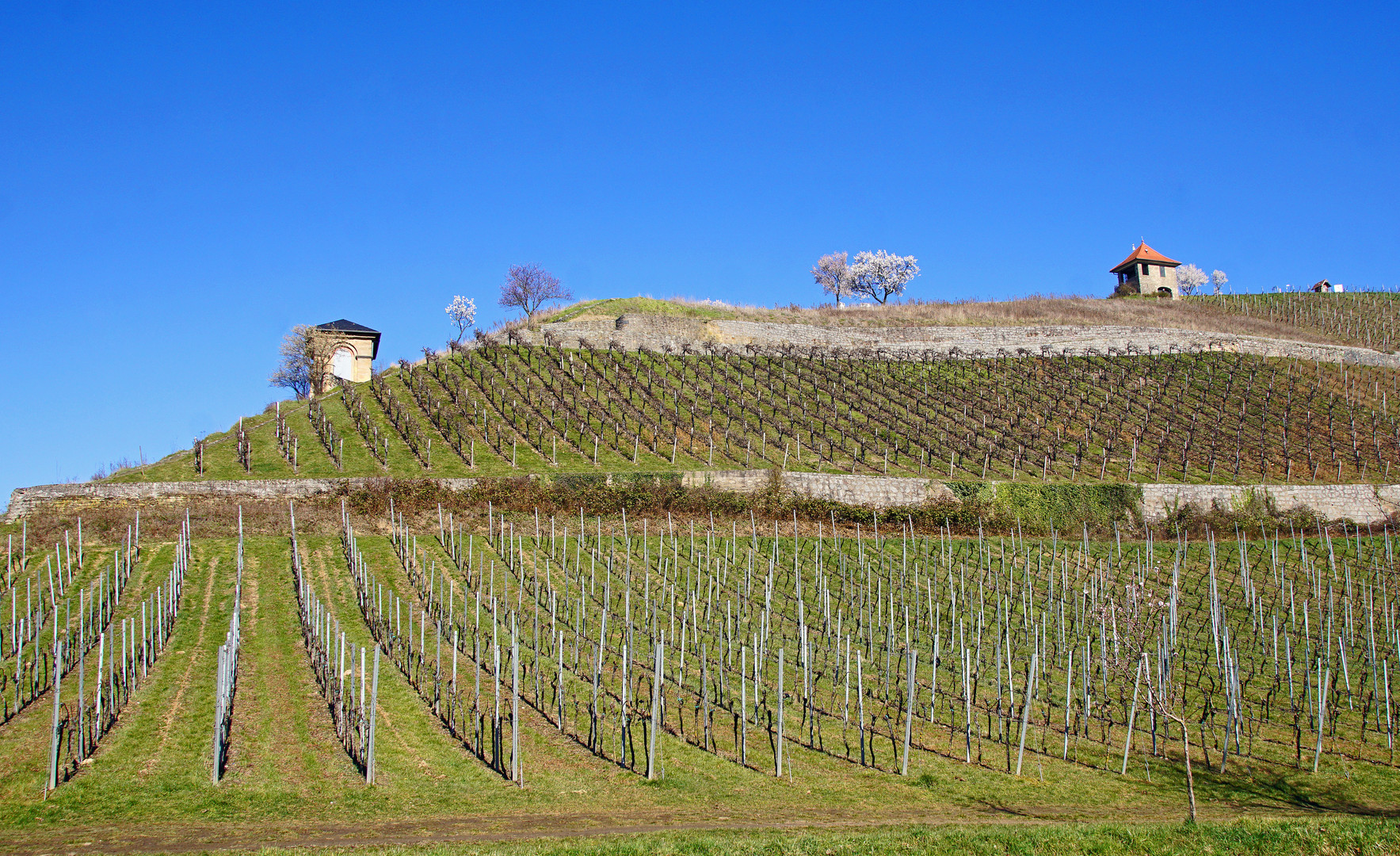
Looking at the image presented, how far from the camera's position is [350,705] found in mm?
16844

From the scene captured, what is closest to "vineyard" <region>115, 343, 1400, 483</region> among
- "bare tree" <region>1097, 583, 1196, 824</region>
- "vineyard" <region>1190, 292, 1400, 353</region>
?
"vineyard" <region>1190, 292, 1400, 353</region>

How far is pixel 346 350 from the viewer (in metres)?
60.0

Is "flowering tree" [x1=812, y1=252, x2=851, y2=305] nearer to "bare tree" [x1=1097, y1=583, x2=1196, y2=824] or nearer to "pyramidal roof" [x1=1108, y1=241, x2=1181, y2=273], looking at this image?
"pyramidal roof" [x1=1108, y1=241, x2=1181, y2=273]

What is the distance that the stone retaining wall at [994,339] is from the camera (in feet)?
176

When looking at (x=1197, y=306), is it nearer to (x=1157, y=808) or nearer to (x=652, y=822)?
(x=1157, y=808)

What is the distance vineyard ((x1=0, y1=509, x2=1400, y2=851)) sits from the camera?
1506 cm

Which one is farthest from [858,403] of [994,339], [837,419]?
[994,339]

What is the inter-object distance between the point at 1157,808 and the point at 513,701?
8974 millimetres

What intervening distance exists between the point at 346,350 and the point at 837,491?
34.9 meters

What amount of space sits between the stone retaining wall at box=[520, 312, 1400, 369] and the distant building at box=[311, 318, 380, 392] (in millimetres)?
18571

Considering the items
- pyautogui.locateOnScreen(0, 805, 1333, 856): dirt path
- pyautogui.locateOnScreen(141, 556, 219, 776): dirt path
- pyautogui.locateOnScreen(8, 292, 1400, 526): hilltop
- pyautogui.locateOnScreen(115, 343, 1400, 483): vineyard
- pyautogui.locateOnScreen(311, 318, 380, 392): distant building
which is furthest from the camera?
pyautogui.locateOnScreen(311, 318, 380, 392): distant building

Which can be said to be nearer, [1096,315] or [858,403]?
[858,403]

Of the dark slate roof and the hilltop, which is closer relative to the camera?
the hilltop

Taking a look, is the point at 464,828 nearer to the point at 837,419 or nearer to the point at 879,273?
the point at 837,419
